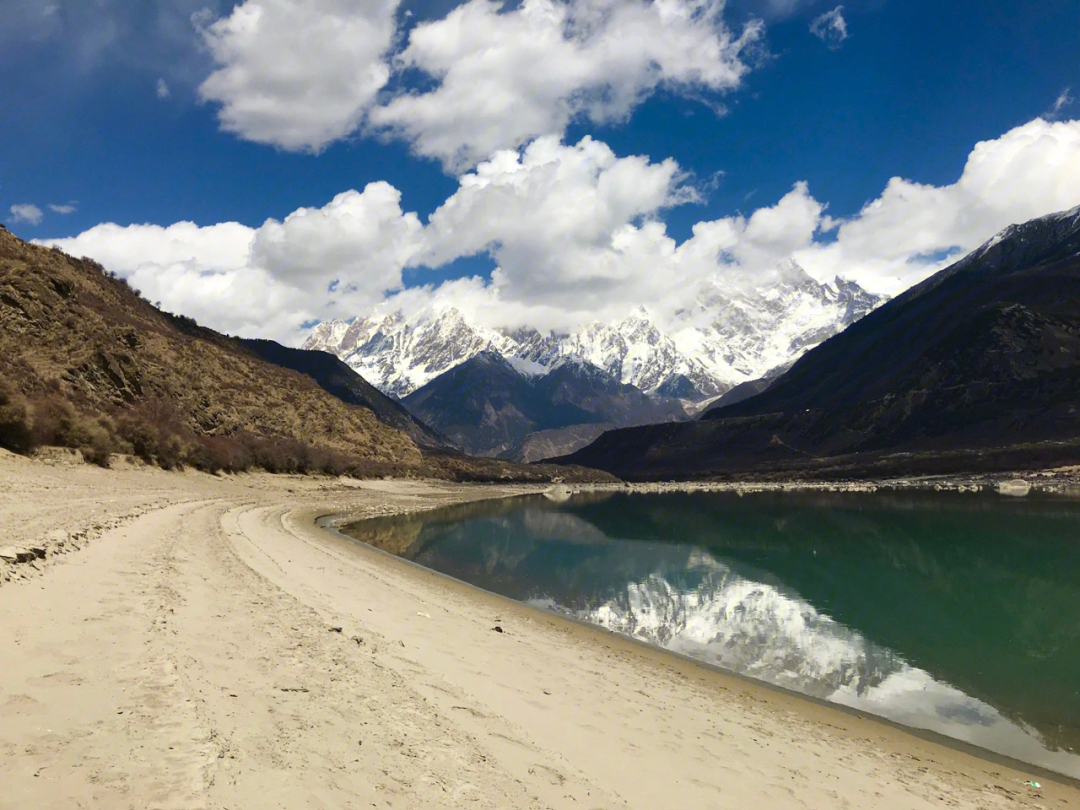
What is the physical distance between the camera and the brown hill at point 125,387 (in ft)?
131

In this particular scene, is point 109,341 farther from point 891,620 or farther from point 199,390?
point 891,620

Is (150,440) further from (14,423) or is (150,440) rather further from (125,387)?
(14,423)

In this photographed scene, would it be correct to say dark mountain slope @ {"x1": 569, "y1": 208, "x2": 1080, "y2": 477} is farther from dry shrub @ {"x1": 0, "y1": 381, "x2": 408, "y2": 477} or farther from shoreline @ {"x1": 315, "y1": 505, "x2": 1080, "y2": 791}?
shoreline @ {"x1": 315, "y1": 505, "x2": 1080, "y2": 791}

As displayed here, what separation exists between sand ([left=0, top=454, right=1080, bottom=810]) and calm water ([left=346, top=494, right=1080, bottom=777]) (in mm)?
2950

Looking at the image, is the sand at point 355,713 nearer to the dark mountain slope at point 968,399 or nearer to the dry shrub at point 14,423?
the dry shrub at point 14,423

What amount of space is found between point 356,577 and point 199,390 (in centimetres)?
6040

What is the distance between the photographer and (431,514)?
2734 inches

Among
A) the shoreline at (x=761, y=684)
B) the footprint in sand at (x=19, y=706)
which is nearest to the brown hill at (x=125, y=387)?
the shoreline at (x=761, y=684)

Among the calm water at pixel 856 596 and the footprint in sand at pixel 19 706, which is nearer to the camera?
the footprint in sand at pixel 19 706

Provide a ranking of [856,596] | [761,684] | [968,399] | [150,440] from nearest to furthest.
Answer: [761,684] → [856,596] → [150,440] → [968,399]

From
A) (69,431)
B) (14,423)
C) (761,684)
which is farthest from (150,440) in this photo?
(761,684)

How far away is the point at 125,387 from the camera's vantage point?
55844mm

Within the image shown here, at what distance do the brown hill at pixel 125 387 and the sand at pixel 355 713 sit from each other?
25.3m

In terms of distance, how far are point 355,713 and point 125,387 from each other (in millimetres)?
59604
